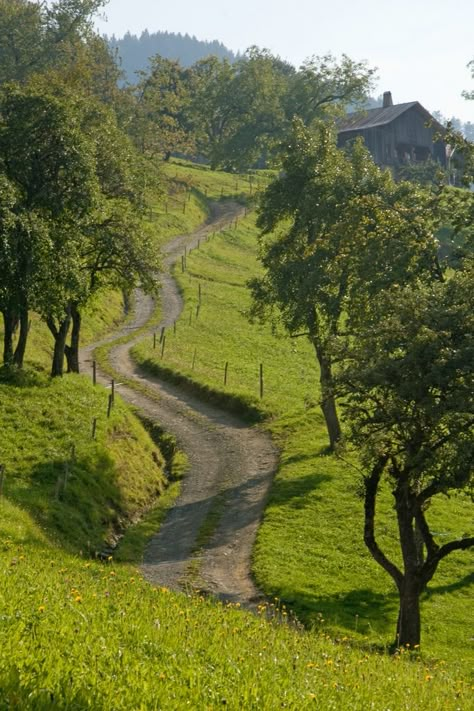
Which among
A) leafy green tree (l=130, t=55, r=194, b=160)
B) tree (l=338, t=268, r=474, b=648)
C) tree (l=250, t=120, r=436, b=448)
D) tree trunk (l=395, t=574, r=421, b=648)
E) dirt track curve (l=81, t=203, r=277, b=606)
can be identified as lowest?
dirt track curve (l=81, t=203, r=277, b=606)

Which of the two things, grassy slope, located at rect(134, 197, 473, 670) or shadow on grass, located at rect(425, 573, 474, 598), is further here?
shadow on grass, located at rect(425, 573, 474, 598)

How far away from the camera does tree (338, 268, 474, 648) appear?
2031 centimetres

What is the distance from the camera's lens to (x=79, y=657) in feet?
30.9

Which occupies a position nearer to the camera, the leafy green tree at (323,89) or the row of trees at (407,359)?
the row of trees at (407,359)

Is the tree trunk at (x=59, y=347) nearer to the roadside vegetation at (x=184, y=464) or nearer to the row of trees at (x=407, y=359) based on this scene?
the roadside vegetation at (x=184, y=464)

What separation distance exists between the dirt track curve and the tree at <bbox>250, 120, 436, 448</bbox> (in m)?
5.62

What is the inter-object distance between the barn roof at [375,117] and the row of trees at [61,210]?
94.6m

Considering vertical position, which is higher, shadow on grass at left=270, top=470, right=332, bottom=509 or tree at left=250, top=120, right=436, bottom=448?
tree at left=250, top=120, right=436, bottom=448

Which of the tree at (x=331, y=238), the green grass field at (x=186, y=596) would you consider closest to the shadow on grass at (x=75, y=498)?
the green grass field at (x=186, y=596)

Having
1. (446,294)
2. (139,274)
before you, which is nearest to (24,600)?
(446,294)

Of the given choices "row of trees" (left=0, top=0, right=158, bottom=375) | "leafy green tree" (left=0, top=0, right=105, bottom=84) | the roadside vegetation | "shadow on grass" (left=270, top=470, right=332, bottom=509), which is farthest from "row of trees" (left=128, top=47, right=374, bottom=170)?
"shadow on grass" (left=270, top=470, right=332, bottom=509)

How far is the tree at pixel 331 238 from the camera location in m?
30.0

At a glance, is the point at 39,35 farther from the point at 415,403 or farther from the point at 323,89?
the point at 415,403

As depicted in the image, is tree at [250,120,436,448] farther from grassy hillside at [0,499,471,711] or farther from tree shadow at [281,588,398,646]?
grassy hillside at [0,499,471,711]
